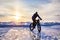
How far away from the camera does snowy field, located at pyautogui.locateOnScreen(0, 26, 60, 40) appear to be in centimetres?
271

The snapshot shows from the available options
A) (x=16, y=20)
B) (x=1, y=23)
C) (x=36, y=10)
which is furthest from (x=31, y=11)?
(x=1, y=23)

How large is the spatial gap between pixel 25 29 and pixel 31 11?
279mm

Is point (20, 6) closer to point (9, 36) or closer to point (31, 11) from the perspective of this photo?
point (31, 11)

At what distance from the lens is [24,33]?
9.00 feet

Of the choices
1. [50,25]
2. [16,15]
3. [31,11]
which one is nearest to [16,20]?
[16,15]

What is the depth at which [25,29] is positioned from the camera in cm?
276

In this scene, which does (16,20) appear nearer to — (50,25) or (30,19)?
(30,19)

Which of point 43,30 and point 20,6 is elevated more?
point 20,6

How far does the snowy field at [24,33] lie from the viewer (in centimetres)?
271

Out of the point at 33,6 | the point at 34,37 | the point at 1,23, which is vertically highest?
the point at 33,6

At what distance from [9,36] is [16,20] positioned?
0.26 m

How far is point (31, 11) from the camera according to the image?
2.79 meters

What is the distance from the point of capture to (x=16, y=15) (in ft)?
9.20

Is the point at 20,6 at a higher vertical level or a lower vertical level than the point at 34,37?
higher
